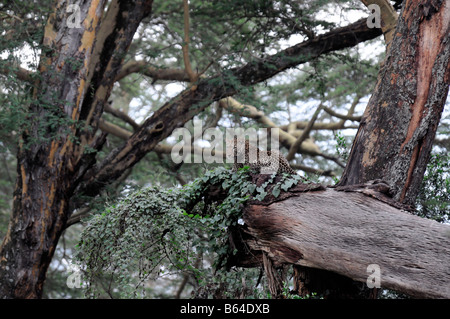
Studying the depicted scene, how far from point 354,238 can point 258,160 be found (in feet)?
3.42

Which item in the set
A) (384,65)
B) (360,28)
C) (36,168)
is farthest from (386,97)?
(36,168)

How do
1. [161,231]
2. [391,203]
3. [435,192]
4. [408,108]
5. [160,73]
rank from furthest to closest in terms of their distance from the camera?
[160,73]
[435,192]
[161,231]
[408,108]
[391,203]

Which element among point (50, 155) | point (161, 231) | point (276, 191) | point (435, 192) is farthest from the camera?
point (50, 155)

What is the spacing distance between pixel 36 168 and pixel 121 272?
2.41 metres

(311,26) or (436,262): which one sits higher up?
(311,26)

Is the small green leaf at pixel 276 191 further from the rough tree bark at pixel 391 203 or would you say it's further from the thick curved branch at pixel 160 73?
the thick curved branch at pixel 160 73

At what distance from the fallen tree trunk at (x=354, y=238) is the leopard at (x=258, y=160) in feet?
1.18

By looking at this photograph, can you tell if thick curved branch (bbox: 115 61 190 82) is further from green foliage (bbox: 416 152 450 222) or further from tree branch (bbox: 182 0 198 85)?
green foliage (bbox: 416 152 450 222)

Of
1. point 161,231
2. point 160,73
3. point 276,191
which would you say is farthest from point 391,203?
point 160,73

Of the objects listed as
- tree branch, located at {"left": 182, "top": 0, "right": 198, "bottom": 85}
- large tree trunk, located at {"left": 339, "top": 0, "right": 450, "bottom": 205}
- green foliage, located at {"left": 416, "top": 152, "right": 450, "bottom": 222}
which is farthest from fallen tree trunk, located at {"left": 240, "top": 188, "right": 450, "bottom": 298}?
tree branch, located at {"left": 182, "top": 0, "right": 198, "bottom": 85}

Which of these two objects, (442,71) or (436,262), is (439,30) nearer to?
(442,71)

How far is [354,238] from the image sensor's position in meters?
2.99

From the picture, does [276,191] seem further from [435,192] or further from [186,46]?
[186,46]

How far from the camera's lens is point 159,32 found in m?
8.60
